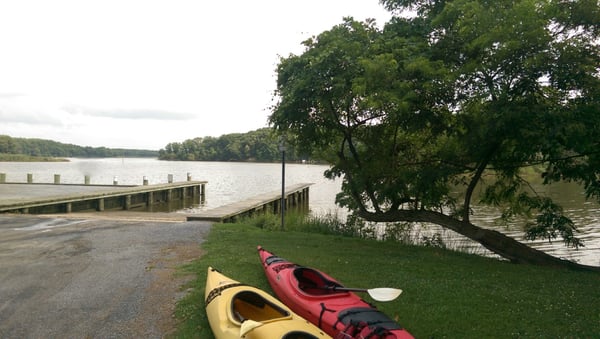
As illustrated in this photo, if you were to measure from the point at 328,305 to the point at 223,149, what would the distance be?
385 ft

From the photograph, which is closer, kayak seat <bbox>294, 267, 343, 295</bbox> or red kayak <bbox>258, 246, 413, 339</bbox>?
red kayak <bbox>258, 246, 413, 339</bbox>

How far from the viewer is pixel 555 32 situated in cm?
764

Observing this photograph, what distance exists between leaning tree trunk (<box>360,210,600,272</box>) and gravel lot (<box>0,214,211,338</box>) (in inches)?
219

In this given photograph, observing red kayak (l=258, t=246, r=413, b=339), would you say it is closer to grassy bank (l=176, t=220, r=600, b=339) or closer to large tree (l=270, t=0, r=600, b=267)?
grassy bank (l=176, t=220, r=600, b=339)

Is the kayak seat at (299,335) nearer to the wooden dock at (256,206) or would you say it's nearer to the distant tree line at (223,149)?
the wooden dock at (256,206)

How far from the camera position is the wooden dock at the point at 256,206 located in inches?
565

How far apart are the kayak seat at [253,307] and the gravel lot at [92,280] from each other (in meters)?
0.84

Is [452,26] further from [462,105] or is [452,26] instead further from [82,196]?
[82,196]

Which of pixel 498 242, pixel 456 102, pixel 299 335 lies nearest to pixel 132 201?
pixel 498 242

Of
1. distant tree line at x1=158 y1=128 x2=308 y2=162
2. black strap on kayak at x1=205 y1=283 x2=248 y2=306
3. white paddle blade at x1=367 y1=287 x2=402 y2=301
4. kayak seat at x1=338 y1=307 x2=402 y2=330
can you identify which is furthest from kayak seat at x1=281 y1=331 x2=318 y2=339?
distant tree line at x1=158 y1=128 x2=308 y2=162

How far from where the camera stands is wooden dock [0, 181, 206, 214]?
691 inches

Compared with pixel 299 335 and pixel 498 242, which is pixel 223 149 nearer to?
pixel 498 242

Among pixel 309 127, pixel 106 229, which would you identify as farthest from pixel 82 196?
pixel 309 127

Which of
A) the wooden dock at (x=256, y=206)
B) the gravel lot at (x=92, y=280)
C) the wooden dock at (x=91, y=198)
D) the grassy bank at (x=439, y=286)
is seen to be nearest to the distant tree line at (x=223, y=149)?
the wooden dock at (x=91, y=198)
